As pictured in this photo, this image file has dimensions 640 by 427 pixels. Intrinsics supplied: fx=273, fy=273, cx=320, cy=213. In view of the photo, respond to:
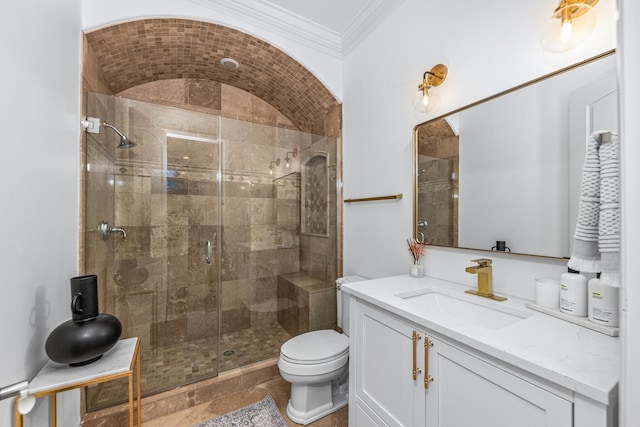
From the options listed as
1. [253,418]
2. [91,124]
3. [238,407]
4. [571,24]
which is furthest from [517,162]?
[91,124]

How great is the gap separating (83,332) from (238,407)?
1.11 meters

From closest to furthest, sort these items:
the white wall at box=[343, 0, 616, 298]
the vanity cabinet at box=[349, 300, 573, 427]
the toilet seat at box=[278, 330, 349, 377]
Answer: the vanity cabinet at box=[349, 300, 573, 427] < the white wall at box=[343, 0, 616, 298] < the toilet seat at box=[278, 330, 349, 377]

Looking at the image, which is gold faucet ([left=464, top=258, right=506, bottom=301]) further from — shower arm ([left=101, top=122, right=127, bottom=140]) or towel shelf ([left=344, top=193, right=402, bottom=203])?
shower arm ([left=101, top=122, right=127, bottom=140])

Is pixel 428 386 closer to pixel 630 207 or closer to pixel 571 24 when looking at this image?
pixel 630 207

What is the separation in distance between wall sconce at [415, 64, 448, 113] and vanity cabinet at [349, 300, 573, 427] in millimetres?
1218

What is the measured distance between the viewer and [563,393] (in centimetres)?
64

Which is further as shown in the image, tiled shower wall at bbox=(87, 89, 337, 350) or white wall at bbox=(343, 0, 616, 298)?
tiled shower wall at bbox=(87, 89, 337, 350)

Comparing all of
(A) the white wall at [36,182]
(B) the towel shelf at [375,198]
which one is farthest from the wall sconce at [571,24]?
(A) the white wall at [36,182]

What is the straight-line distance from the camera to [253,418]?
166cm

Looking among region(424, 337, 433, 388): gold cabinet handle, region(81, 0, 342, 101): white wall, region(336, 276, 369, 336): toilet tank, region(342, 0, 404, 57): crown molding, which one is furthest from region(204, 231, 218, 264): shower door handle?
region(342, 0, 404, 57): crown molding

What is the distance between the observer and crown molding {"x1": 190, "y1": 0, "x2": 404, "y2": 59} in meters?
1.90

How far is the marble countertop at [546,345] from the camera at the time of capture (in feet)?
1.99

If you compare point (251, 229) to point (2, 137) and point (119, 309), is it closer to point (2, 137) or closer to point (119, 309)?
point (119, 309)

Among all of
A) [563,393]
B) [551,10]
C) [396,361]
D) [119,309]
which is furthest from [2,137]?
[551,10]
